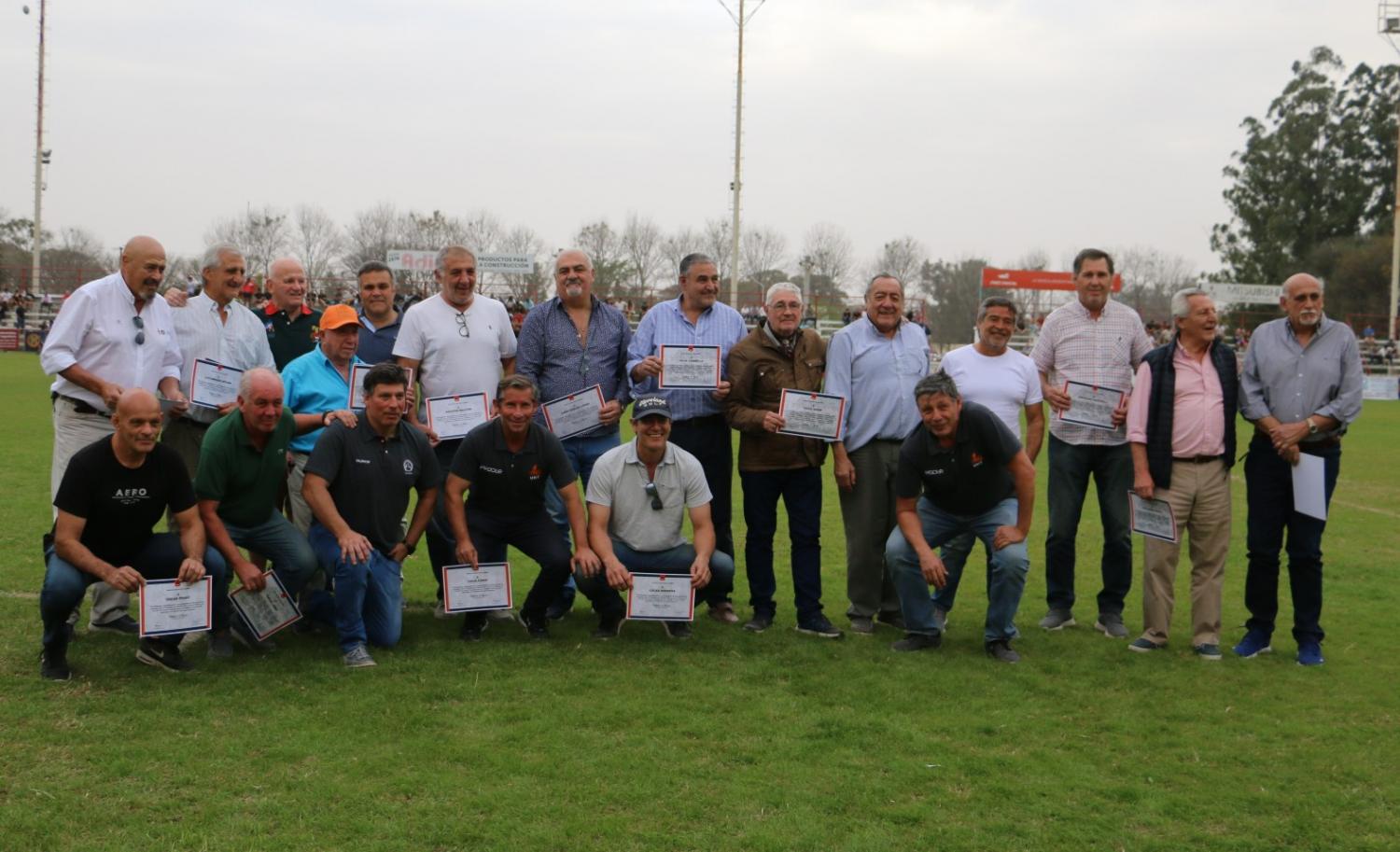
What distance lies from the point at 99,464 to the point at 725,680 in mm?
3209

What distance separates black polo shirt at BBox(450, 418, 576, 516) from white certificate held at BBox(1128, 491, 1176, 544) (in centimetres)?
325

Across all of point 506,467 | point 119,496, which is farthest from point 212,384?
point 506,467

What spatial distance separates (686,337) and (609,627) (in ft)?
5.93

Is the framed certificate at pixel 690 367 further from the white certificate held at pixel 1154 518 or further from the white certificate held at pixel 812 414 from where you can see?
the white certificate held at pixel 1154 518

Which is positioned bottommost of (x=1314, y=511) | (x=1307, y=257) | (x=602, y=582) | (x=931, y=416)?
(x=602, y=582)

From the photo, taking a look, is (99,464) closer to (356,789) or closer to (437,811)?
(356,789)

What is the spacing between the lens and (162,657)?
577 centimetres

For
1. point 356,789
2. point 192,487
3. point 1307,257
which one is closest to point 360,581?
point 192,487

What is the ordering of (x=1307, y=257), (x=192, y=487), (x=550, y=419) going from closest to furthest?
(x=192, y=487)
(x=550, y=419)
(x=1307, y=257)

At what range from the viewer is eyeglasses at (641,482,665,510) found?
657 centimetres

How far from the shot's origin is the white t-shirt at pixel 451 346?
683 cm

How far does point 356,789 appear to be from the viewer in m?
4.33

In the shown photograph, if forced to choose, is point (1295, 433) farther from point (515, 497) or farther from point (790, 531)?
point (515, 497)

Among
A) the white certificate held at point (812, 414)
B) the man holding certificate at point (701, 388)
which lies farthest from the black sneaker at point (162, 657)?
the white certificate held at point (812, 414)
